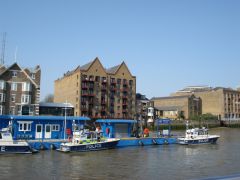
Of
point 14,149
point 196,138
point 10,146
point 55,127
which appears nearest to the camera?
point 10,146

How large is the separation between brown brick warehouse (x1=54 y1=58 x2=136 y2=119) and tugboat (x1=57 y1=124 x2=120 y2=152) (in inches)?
1840

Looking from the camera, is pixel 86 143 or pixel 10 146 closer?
pixel 10 146

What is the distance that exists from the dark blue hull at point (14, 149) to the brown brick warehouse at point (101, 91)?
173ft

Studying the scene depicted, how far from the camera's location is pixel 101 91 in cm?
10150

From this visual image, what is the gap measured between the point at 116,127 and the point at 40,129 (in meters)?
14.5

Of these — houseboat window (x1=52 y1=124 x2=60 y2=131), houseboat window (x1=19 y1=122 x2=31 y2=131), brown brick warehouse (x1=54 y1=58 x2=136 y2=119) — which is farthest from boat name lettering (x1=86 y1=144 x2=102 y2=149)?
brown brick warehouse (x1=54 y1=58 x2=136 y2=119)

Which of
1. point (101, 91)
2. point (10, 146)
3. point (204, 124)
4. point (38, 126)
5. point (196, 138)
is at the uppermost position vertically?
point (101, 91)

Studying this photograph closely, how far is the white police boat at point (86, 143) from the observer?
44.3m

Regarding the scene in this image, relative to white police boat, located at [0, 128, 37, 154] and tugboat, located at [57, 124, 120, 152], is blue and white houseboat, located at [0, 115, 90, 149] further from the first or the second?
white police boat, located at [0, 128, 37, 154]

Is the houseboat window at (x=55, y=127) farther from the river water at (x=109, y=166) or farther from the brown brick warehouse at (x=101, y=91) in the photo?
the brown brick warehouse at (x=101, y=91)

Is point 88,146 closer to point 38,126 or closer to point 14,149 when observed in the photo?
point 38,126

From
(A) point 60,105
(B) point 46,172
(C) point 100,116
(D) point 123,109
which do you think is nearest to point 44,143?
(B) point 46,172

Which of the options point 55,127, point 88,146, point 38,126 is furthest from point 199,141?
point 38,126

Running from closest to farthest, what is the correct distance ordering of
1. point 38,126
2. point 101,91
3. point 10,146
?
point 10,146, point 38,126, point 101,91
